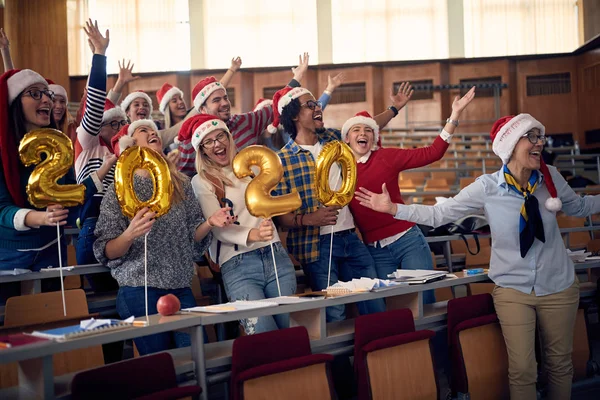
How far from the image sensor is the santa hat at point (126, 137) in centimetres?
340

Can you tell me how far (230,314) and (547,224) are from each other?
1.57 m

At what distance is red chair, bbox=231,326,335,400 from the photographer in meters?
2.21

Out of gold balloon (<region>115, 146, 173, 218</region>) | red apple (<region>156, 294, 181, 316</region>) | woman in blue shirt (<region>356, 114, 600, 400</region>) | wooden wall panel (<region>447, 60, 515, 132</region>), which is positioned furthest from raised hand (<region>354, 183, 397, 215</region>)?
wooden wall panel (<region>447, 60, 515, 132</region>)

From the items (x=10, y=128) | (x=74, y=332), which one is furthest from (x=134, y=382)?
(x=10, y=128)

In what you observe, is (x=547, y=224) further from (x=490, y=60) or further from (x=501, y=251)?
(x=490, y=60)

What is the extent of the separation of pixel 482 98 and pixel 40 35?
8664 millimetres

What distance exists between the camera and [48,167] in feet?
8.51

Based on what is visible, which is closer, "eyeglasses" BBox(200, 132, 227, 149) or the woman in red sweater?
"eyeglasses" BBox(200, 132, 227, 149)

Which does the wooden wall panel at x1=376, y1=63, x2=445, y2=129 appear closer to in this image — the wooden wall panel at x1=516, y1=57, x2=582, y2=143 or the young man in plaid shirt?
the wooden wall panel at x1=516, y1=57, x2=582, y2=143

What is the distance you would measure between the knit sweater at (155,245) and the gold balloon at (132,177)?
0.38ft

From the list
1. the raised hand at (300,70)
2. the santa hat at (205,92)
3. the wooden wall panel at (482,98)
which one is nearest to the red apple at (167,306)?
the santa hat at (205,92)

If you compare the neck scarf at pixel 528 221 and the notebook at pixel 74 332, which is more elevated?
the neck scarf at pixel 528 221

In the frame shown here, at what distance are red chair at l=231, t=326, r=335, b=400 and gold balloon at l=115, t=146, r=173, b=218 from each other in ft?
2.20

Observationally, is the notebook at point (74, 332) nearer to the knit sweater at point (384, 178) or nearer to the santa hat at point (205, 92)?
the knit sweater at point (384, 178)
